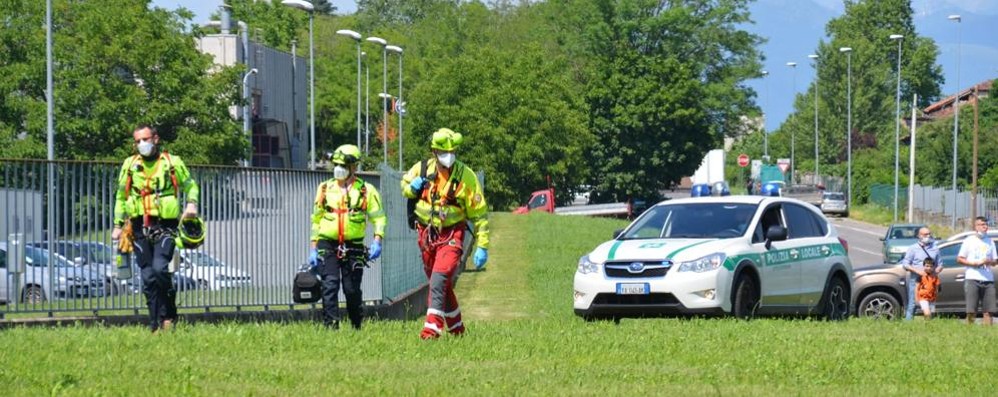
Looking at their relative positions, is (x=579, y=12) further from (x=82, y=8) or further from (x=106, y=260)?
(x=106, y=260)

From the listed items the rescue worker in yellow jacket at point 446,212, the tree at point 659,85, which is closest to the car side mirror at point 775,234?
the rescue worker in yellow jacket at point 446,212

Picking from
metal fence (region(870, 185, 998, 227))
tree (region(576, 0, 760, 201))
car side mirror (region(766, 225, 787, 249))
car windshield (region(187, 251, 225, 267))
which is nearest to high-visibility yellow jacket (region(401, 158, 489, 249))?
car side mirror (region(766, 225, 787, 249))

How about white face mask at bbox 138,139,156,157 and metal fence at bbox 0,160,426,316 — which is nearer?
white face mask at bbox 138,139,156,157

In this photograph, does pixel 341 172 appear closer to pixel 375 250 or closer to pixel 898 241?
pixel 375 250

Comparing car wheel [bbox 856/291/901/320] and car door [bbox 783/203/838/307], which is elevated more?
car door [bbox 783/203/838/307]

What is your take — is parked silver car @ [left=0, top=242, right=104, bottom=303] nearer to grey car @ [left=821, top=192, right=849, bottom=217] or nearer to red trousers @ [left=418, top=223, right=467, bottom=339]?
red trousers @ [left=418, top=223, right=467, bottom=339]

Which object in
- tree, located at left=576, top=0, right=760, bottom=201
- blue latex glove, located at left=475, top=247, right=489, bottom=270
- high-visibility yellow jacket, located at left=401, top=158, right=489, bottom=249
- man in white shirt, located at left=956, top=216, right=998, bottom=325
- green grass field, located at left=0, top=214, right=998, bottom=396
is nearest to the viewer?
green grass field, located at left=0, top=214, right=998, bottom=396

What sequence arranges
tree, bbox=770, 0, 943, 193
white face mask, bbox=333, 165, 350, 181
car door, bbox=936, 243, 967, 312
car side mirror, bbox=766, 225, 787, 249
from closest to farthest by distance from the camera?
white face mask, bbox=333, 165, 350, 181
car side mirror, bbox=766, 225, 787, 249
car door, bbox=936, 243, 967, 312
tree, bbox=770, 0, 943, 193

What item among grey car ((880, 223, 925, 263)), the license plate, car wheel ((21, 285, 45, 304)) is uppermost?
the license plate

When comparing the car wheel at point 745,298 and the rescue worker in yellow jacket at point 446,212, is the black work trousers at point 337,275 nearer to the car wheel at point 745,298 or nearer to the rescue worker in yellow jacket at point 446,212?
the rescue worker in yellow jacket at point 446,212

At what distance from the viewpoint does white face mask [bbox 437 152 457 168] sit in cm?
1247

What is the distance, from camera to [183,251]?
1828 centimetres

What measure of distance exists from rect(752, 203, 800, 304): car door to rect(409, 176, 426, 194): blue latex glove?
5042mm

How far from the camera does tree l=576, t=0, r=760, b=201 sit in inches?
3155
